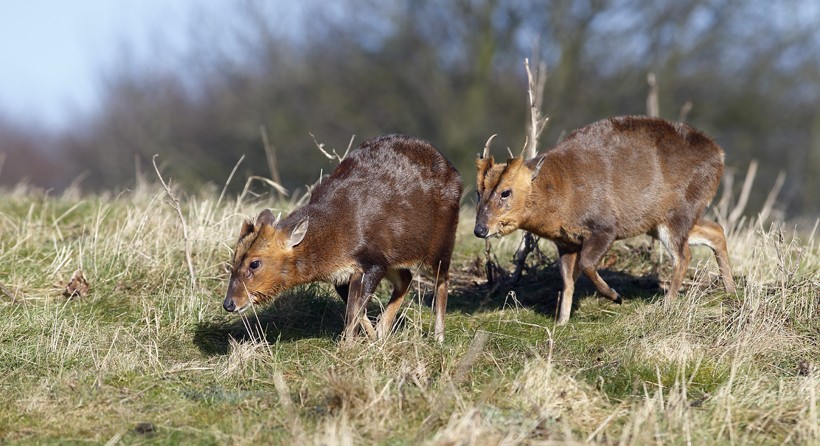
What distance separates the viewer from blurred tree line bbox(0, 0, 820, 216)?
76.7ft

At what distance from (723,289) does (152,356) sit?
4504 millimetres

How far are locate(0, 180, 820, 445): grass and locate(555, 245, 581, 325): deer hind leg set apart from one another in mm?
192

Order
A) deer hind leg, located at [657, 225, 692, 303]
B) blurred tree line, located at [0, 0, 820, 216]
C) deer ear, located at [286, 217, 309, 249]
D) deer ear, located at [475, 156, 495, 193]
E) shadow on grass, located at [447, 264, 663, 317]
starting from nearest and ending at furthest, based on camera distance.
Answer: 1. deer ear, located at [286, 217, 309, 249]
2. deer ear, located at [475, 156, 495, 193]
3. deer hind leg, located at [657, 225, 692, 303]
4. shadow on grass, located at [447, 264, 663, 317]
5. blurred tree line, located at [0, 0, 820, 216]

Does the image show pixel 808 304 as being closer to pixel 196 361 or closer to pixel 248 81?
pixel 196 361

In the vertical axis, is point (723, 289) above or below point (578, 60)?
below

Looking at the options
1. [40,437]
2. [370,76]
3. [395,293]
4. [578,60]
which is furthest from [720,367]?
[370,76]

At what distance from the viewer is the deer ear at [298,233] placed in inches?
269

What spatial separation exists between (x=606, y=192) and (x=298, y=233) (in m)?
2.63

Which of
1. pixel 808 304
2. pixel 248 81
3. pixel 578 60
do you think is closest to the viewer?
pixel 808 304

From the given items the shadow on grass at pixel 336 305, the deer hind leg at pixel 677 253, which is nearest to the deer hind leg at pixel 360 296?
Answer: the shadow on grass at pixel 336 305

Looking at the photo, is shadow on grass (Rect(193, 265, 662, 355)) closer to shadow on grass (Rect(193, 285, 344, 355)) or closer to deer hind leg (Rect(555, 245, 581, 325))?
shadow on grass (Rect(193, 285, 344, 355))

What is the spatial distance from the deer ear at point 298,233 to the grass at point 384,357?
2.30ft

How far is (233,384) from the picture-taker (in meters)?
6.00

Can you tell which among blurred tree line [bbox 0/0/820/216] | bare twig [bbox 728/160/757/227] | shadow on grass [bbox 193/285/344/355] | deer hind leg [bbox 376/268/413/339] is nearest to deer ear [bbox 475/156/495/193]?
deer hind leg [bbox 376/268/413/339]
